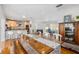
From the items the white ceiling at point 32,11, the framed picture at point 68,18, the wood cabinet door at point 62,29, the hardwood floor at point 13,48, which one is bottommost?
the hardwood floor at point 13,48

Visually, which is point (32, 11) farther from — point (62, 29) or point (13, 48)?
point (13, 48)

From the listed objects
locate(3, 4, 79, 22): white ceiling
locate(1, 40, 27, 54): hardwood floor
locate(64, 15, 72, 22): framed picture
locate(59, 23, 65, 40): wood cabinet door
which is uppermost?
locate(3, 4, 79, 22): white ceiling

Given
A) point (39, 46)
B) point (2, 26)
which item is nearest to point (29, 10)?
point (2, 26)

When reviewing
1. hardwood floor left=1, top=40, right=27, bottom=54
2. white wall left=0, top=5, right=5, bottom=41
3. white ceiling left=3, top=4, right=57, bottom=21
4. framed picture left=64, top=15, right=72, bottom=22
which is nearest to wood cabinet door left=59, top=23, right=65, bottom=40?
framed picture left=64, top=15, right=72, bottom=22

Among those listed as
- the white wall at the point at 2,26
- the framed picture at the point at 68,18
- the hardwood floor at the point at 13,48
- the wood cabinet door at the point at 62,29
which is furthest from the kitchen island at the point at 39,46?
the framed picture at the point at 68,18

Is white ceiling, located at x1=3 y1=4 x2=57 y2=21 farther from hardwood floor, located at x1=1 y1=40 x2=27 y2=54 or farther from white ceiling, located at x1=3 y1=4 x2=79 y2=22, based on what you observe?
hardwood floor, located at x1=1 y1=40 x2=27 y2=54

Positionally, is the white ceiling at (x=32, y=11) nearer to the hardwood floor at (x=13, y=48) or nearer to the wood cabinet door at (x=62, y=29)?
the wood cabinet door at (x=62, y=29)

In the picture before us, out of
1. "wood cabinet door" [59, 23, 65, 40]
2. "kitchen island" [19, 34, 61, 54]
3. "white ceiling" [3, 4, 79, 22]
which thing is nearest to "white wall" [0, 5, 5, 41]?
"white ceiling" [3, 4, 79, 22]

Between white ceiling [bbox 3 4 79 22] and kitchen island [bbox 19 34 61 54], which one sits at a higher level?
white ceiling [bbox 3 4 79 22]

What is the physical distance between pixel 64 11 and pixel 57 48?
26.6 inches

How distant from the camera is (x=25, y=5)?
253cm
